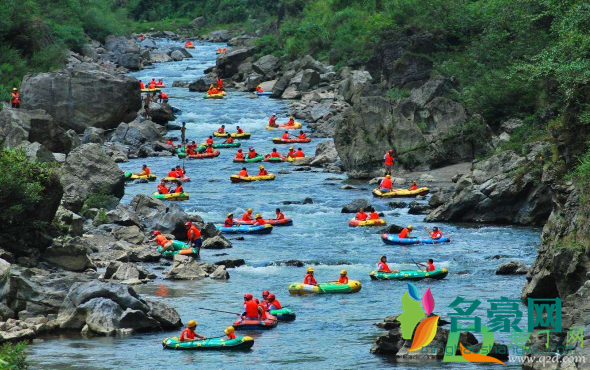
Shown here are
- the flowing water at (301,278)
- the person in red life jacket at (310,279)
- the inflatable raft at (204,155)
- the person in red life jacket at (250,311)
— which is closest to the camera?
the flowing water at (301,278)

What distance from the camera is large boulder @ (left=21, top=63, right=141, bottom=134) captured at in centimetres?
5172

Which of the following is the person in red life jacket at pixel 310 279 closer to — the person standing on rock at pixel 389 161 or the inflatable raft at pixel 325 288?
the inflatable raft at pixel 325 288

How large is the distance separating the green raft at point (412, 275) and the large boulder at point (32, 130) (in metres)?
18.8

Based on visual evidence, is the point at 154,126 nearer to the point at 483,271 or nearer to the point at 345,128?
the point at 345,128

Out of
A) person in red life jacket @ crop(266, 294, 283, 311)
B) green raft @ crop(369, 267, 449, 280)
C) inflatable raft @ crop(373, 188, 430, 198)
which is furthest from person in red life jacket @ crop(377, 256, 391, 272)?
inflatable raft @ crop(373, 188, 430, 198)

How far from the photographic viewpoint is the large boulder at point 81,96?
2036 inches

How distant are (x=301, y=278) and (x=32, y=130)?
18.5m

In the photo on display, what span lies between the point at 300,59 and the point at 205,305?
47.1 m

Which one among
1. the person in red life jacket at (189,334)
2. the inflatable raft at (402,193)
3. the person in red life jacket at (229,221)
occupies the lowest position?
the person in red life jacket at (189,334)

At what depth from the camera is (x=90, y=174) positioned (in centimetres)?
3853

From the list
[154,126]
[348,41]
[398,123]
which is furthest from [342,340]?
[348,41]

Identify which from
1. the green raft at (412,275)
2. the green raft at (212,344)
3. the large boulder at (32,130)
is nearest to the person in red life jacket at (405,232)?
the green raft at (412,275)

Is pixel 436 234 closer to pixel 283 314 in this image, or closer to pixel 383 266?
pixel 383 266

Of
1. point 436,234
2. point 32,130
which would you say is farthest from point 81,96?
point 436,234
